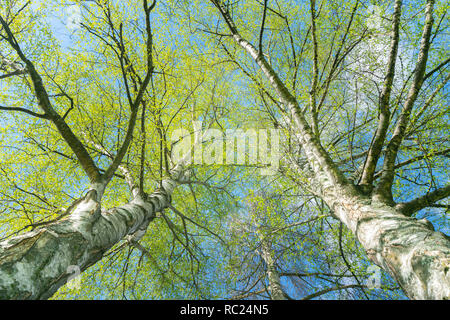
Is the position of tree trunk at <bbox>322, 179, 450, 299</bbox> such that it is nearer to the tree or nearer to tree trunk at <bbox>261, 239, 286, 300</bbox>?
the tree

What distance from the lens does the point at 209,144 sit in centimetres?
639

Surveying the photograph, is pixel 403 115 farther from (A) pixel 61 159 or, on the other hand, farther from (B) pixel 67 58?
(B) pixel 67 58

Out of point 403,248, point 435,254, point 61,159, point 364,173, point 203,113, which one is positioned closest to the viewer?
point 435,254

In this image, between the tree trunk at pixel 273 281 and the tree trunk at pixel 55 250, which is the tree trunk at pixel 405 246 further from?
the tree trunk at pixel 273 281

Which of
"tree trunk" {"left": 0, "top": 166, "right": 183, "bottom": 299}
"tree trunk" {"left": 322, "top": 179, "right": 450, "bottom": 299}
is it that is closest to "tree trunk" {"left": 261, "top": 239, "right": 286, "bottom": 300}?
"tree trunk" {"left": 322, "top": 179, "right": 450, "bottom": 299}

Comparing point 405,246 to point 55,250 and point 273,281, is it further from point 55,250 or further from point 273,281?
point 273,281

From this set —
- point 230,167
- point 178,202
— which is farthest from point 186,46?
point 178,202

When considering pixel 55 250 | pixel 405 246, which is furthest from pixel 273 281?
pixel 55 250

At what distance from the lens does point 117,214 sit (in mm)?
2057

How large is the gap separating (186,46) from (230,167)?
3.43 meters

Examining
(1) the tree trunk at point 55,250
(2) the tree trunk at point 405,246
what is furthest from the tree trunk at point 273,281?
(1) the tree trunk at point 55,250

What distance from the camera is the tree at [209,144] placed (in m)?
1.47

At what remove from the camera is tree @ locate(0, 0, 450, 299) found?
147cm

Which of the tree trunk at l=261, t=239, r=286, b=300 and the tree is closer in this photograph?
the tree
